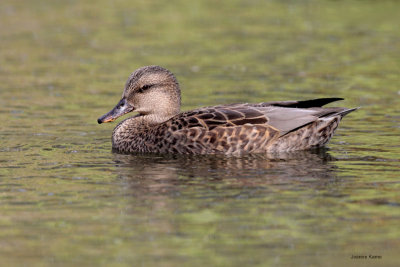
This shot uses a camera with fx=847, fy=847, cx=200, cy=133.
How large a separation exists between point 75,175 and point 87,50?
1137 cm

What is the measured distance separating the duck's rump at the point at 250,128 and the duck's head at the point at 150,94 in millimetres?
855

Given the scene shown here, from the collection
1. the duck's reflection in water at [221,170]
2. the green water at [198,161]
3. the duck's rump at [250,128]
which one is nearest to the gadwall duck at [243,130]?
the duck's rump at [250,128]

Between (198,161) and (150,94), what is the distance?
179cm

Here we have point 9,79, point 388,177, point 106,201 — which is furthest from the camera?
point 9,79

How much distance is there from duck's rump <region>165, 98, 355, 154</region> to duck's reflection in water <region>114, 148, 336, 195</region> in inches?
6.2

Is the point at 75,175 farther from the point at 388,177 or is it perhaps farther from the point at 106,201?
the point at 388,177

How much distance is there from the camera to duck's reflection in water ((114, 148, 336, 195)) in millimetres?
9820

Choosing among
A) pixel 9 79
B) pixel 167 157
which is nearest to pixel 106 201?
pixel 167 157

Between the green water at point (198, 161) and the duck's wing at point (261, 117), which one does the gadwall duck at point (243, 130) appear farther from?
the green water at point (198, 161)

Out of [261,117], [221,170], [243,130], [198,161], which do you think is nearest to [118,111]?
[198,161]

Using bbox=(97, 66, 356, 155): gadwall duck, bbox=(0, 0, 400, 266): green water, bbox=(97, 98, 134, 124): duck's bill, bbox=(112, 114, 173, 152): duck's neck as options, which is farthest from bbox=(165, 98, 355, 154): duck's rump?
bbox=(97, 98, 134, 124): duck's bill

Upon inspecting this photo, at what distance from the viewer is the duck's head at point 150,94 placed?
40.9 ft

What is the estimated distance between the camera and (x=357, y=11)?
25906 mm

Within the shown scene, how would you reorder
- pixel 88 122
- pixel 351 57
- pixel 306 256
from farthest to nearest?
pixel 351 57
pixel 88 122
pixel 306 256
